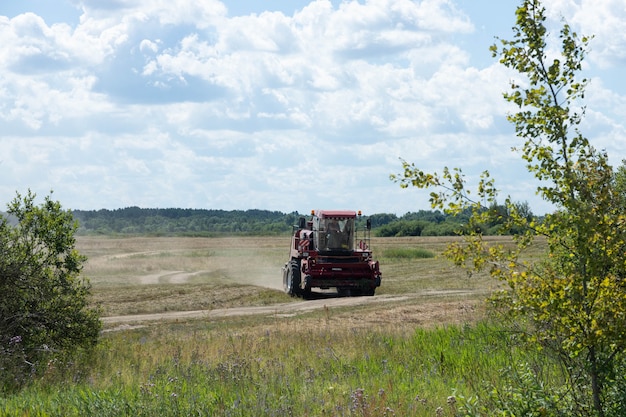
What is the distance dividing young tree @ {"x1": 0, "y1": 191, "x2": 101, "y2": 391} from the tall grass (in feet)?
2.28

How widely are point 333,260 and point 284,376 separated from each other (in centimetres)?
2052

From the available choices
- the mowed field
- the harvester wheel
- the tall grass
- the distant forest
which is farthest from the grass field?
the distant forest

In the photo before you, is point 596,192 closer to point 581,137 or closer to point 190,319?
point 581,137

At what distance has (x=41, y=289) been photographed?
13836 mm

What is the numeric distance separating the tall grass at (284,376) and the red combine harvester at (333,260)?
13855 millimetres

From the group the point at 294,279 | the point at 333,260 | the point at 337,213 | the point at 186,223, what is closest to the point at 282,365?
the point at 333,260

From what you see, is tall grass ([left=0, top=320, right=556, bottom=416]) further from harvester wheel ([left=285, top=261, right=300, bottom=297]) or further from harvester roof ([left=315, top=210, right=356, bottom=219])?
harvester wheel ([left=285, top=261, right=300, bottom=297])

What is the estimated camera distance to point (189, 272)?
164 ft

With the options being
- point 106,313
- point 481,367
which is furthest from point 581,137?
point 106,313

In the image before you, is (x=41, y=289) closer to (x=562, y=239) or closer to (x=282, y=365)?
(x=282, y=365)

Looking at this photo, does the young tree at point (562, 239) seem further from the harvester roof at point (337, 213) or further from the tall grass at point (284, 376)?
the harvester roof at point (337, 213)

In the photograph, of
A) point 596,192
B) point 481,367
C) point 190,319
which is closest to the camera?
point 596,192

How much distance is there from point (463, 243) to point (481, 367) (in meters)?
4.51

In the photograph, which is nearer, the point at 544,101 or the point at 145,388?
the point at 544,101
